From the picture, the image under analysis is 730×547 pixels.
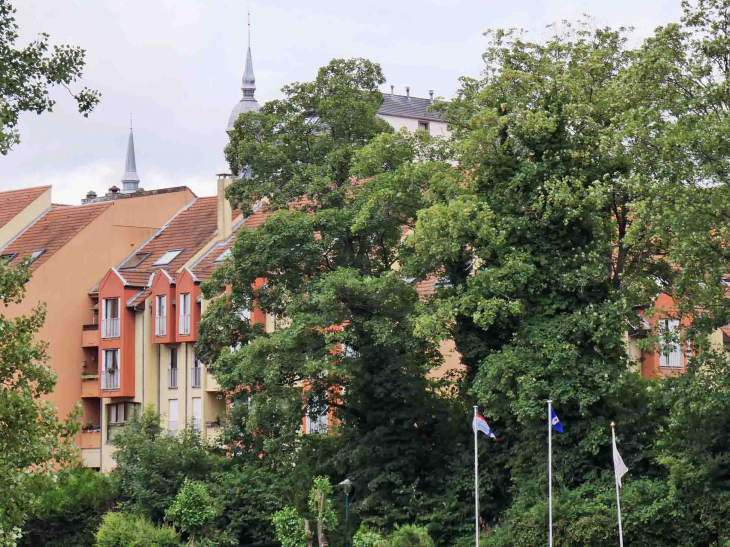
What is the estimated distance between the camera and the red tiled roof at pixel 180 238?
3009 inches

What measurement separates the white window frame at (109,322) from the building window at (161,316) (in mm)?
2581

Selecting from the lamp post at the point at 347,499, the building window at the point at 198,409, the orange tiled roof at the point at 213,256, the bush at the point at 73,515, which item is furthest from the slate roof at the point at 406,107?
the lamp post at the point at 347,499

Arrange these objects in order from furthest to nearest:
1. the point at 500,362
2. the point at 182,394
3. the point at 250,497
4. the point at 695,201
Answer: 1. the point at 182,394
2. the point at 250,497
3. the point at 500,362
4. the point at 695,201

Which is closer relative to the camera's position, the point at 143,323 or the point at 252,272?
the point at 252,272

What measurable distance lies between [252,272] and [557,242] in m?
11.1

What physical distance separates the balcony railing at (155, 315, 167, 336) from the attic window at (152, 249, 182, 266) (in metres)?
3.75

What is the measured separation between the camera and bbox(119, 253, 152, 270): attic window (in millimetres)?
79562

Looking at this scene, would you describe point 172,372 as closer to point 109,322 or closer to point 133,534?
point 109,322

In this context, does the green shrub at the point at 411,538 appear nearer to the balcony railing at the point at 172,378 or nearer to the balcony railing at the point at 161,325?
the balcony railing at the point at 172,378

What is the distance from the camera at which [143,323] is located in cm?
7581

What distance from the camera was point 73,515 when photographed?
5631 cm

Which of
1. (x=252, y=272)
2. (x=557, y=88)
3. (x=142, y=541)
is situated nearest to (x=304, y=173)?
(x=252, y=272)

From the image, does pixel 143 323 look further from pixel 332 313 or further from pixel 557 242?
pixel 557 242

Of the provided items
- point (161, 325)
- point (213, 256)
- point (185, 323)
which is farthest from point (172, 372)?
point (213, 256)
